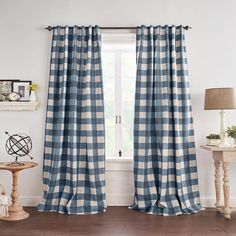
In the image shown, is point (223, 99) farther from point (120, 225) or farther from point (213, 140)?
point (120, 225)

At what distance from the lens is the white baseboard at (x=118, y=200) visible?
317 cm

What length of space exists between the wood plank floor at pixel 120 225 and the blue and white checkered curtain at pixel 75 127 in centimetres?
23

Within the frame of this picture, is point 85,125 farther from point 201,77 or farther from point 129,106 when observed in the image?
point 201,77

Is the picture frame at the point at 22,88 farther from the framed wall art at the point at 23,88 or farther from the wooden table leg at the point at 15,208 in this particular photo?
the wooden table leg at the point at 15,208

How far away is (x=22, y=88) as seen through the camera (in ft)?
10.6

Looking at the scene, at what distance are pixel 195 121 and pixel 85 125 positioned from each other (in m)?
1.38

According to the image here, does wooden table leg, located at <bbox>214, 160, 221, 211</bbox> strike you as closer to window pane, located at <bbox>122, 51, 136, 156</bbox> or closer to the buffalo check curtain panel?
the buffalo check curtain panel

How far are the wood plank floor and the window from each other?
0.87m

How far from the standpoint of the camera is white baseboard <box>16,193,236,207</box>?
317 centimetres

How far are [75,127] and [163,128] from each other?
1044 millimetres

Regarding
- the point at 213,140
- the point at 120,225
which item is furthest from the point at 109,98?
the point at 120,225

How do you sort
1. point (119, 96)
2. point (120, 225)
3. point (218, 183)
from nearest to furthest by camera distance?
point (120, 225), point (218, 183), point (119, 96)

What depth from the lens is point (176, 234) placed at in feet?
7.79

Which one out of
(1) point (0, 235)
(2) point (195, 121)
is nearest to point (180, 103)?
(2) point (195, 121)
